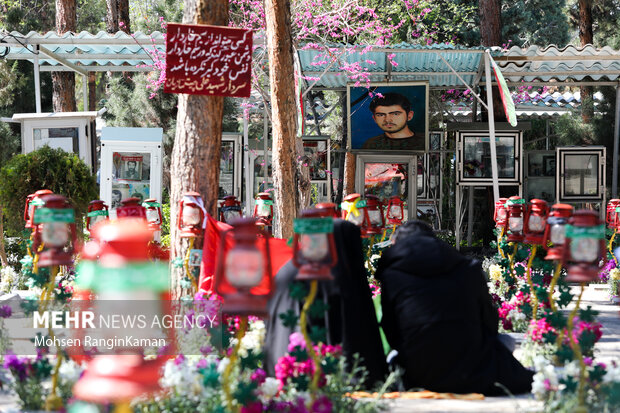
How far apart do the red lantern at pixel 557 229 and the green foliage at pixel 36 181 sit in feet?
21.2

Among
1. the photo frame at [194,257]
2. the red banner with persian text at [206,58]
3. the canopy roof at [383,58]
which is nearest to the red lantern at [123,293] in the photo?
the photo frame at [194,257]

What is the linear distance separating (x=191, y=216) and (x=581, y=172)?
35.5 feet

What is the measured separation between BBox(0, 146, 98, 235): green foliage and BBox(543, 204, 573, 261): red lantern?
21.2 ft

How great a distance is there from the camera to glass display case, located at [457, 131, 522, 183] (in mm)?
14492

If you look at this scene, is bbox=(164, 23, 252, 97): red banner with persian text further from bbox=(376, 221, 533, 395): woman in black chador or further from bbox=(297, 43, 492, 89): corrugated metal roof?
bbox=(297, 43, 492, 89): corrugated metal roof

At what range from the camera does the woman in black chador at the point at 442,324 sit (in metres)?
4.84

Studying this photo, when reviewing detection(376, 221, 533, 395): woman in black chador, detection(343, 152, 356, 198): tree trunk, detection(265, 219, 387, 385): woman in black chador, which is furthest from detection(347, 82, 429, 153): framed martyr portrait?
detection(265, 219, 387, 385): woman in black chador

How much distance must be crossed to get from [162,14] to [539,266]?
618 inches

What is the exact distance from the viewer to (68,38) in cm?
1206

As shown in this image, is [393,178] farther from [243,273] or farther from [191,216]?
[243,273]

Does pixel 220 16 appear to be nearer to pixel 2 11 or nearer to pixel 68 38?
pixel 68 38

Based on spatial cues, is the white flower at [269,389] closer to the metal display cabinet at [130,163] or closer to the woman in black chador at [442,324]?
the woman in black chador at [442,324]

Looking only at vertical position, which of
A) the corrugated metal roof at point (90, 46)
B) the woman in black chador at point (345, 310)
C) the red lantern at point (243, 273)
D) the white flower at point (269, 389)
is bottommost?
the white flower at point (269, 389)

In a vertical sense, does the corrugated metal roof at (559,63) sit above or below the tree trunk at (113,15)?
below
